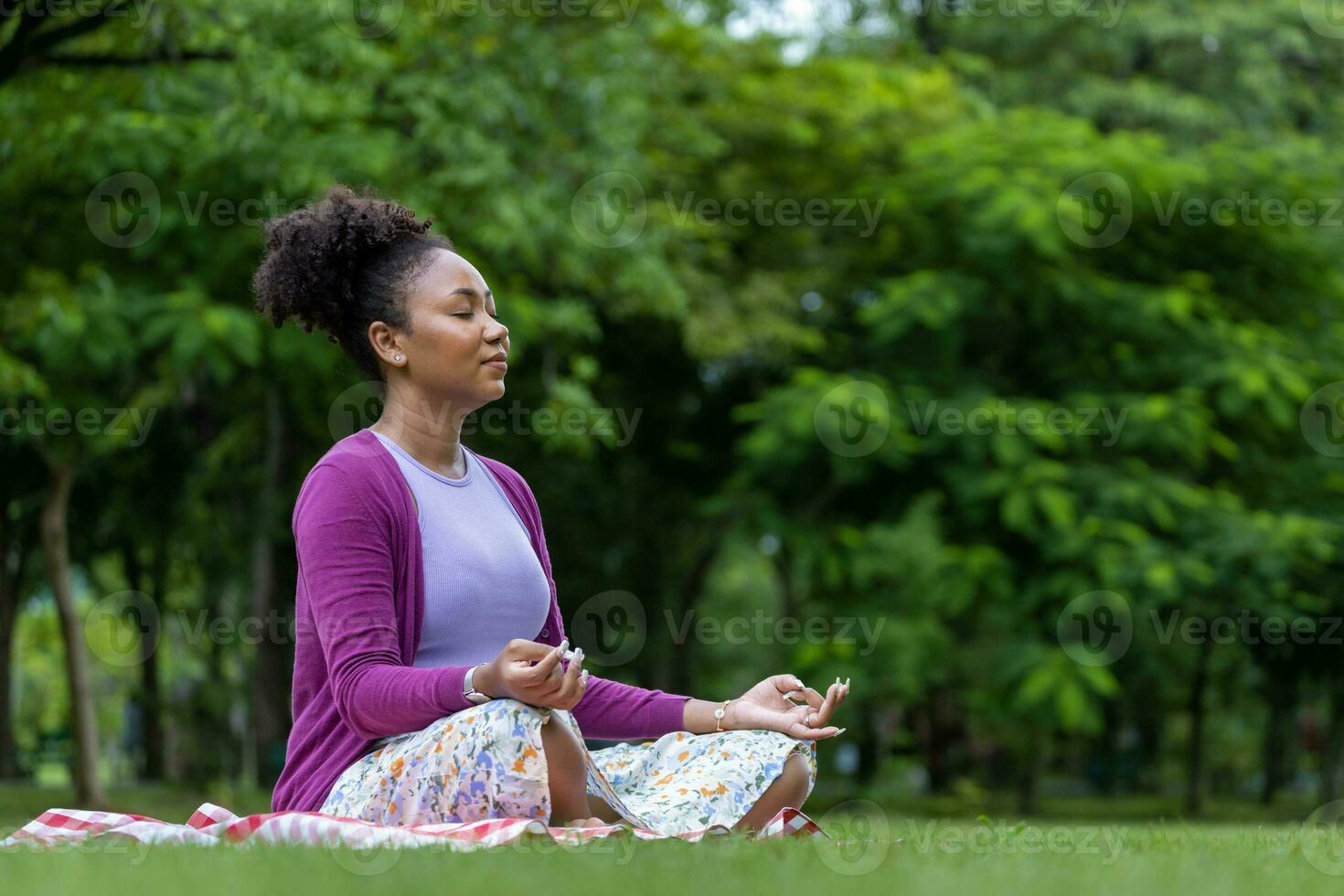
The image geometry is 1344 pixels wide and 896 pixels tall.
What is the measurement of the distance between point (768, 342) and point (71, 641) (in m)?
7.06

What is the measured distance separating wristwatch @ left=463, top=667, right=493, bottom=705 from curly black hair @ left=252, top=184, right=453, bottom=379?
1002 mm

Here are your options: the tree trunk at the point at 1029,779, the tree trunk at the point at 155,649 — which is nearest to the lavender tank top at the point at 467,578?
the tree trunk at the point at 1029,779

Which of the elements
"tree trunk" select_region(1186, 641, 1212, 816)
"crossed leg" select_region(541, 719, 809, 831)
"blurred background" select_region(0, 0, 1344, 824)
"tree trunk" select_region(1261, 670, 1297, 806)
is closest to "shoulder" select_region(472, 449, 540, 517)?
"crossed leg" select_region(541, 719, 809, 831)

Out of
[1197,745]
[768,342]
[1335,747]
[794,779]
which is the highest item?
[768,342]

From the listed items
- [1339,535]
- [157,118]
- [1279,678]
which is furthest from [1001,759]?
[157,118]

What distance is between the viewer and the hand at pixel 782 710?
3.89 meters

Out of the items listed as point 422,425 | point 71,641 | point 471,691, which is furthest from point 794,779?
point 71,641

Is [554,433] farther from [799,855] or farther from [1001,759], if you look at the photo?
[1001,759]

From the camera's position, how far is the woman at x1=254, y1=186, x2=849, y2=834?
344cm

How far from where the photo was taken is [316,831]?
3438 millimetres

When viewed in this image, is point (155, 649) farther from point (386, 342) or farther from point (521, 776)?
point (521, 776)

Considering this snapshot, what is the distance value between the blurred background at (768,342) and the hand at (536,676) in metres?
7.32

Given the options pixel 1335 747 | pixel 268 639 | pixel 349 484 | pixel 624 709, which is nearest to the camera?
pixel 349 484

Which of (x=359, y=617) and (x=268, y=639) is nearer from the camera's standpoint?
(x=359, y=617)
